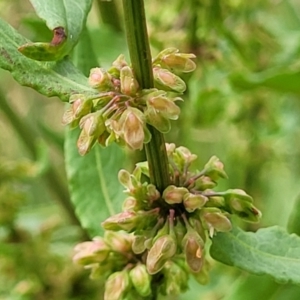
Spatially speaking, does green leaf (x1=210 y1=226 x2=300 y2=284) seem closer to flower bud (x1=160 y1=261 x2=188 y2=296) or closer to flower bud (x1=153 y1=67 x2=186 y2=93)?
flower bud (x1=160 y1=261 x2=188 y2=296)

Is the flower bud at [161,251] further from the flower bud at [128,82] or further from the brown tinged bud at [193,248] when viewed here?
the flower bud at [128,82]

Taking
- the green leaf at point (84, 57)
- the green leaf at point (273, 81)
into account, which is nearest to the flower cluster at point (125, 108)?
the green leaf at point (84, 57)

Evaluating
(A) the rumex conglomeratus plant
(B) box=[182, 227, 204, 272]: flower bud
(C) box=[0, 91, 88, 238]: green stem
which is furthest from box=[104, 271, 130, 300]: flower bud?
(C) box=[0, 91, 88, 238]: green stem

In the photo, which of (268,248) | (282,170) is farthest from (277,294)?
(282,170)

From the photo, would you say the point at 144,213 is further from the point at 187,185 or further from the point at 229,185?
the point at 229,185

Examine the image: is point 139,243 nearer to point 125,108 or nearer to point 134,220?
point 134,220
